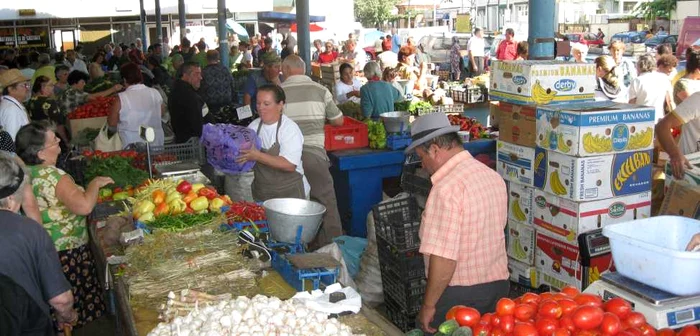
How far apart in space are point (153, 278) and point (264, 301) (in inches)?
36.2

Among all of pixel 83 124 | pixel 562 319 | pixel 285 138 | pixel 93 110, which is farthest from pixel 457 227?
pixel 93 110

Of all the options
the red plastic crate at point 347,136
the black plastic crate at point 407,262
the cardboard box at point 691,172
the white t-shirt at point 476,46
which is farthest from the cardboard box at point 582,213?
the white t-shirt at point 476,46

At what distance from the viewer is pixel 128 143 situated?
7.37 m

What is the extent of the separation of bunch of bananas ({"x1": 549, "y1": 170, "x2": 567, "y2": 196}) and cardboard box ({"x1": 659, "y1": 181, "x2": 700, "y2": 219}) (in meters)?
0.85

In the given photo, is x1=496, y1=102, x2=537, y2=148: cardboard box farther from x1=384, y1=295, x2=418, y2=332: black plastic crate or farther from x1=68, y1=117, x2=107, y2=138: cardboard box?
x1=68, y1=117, x2=107, y2=138: cardboard box

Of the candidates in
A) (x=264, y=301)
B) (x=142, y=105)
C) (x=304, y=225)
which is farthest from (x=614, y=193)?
(x=142, y=105)

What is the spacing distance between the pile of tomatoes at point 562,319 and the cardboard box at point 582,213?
211cm

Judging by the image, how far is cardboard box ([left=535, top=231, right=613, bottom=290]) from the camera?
15.2 ft

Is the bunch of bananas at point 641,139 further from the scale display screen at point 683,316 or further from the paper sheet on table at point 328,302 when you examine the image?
the paper sheet on table at point 328,302

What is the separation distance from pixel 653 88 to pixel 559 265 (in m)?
3.53

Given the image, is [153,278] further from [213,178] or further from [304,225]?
[213,178]

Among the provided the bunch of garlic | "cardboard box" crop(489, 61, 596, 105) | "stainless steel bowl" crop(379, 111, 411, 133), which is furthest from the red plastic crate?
the bunch of garlic

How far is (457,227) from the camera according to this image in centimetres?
345

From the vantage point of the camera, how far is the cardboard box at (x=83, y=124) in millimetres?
8820
